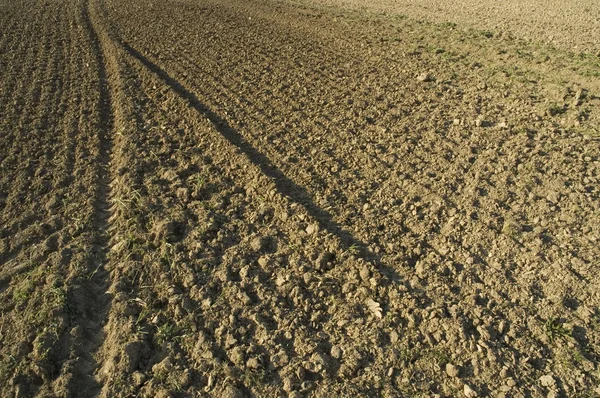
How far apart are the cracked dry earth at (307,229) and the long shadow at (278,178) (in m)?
0.04

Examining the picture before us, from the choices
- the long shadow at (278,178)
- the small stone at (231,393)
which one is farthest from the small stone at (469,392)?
the small stone at (231,393)

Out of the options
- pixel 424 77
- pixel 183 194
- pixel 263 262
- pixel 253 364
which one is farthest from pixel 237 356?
pixel 424 77

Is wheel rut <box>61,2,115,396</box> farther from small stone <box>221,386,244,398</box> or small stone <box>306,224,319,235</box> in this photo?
small stone <box>306,224,319,235</box>

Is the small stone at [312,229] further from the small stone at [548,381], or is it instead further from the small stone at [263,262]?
the small stone at [548,381]

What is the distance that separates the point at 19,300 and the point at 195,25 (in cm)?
1091

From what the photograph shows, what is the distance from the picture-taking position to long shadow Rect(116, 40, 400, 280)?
4970 millimetres

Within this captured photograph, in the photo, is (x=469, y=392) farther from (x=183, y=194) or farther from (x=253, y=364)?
(x=183, y=194)

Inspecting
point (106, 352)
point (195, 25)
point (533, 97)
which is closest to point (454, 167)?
point (533, 97)

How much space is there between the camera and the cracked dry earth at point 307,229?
385 cm

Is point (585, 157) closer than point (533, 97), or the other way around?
point (585, 157)

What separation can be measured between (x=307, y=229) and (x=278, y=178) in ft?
3.92

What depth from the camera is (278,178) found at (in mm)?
6094

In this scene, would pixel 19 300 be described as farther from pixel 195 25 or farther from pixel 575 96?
pixel 195 25

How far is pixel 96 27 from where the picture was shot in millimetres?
13570
